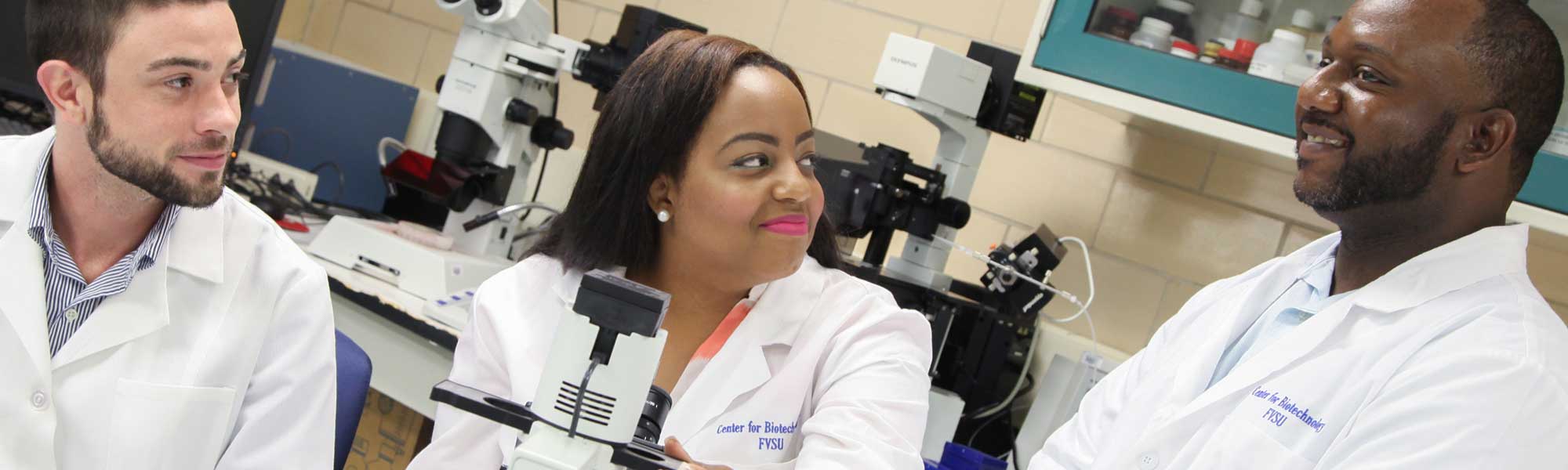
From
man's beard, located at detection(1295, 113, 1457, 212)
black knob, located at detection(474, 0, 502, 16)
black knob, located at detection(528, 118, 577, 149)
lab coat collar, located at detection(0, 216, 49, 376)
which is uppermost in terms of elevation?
man's beard, located at detection(1295, 113, 1457, 212)

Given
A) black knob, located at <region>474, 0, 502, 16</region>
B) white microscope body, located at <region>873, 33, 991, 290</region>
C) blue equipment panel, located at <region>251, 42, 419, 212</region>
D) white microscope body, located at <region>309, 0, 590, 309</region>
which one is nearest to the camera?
white microscope body, located at <region>873, 33, 991, 290</region>

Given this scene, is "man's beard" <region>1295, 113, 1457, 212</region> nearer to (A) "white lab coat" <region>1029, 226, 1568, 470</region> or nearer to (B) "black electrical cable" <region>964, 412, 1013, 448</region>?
(A) "white lab coat" <region>1029, 226, 1568, 470</region>

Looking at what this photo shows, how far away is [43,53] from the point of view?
1.17m

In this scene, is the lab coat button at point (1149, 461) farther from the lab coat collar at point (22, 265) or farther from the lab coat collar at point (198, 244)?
the lab coat collar at point (22, 265)

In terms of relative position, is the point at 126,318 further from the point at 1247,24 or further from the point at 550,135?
the point at 1247,24

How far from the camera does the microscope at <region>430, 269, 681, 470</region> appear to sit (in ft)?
2.54

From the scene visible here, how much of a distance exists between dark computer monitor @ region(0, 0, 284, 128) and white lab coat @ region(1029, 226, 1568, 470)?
169cm

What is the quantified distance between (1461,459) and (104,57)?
50.9 inches

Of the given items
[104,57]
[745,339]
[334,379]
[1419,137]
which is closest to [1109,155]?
[1419,137]

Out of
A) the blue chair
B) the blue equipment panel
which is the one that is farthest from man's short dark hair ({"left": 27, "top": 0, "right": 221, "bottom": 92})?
the blue equipment panel

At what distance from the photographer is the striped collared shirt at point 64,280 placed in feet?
3.78

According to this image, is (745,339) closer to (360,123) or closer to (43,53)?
(43,53)

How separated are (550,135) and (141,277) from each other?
5.35 feet

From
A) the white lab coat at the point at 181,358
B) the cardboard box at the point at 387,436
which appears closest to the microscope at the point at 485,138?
the cardboard box at the point at 387,436
